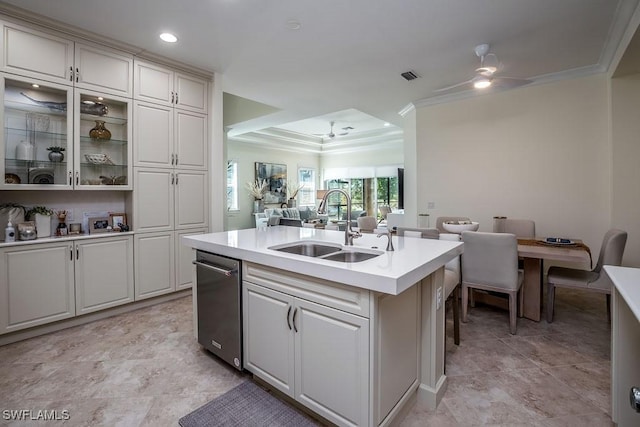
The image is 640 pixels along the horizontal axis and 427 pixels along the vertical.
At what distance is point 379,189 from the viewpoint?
30.6 feet

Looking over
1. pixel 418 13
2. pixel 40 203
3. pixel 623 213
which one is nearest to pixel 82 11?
pixel 40 203

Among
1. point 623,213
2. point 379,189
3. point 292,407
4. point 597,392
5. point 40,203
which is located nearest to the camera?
point 292,407

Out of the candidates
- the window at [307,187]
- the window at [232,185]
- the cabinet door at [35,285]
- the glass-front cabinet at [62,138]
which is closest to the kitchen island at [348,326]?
the cabinet door at [35,285]

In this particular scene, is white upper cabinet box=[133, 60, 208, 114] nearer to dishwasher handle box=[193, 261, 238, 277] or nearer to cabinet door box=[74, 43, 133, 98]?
cabinet door box=[74, 43, 133, 98]

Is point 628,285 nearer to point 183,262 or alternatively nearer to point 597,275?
point 597,275

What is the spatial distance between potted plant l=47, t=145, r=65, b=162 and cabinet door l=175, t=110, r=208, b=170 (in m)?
1.03

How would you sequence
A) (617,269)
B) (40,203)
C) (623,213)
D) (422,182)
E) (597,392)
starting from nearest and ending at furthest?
(617,269)
(597,392)
(40,203)
(623,213)
(422,182)

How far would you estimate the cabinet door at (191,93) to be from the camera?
3572 millimetres

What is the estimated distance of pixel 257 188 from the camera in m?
8.64

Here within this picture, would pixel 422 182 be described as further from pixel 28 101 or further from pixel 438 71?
pixel 28 101

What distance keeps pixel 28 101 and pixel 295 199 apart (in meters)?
7.33

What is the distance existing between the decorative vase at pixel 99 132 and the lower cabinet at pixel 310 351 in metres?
2.52

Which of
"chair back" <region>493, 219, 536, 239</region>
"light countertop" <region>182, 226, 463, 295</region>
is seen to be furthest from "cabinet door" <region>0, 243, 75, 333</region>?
"chair back" <region>493, 219, 536, 239</region>

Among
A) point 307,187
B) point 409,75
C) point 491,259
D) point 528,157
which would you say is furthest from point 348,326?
point 307,187
